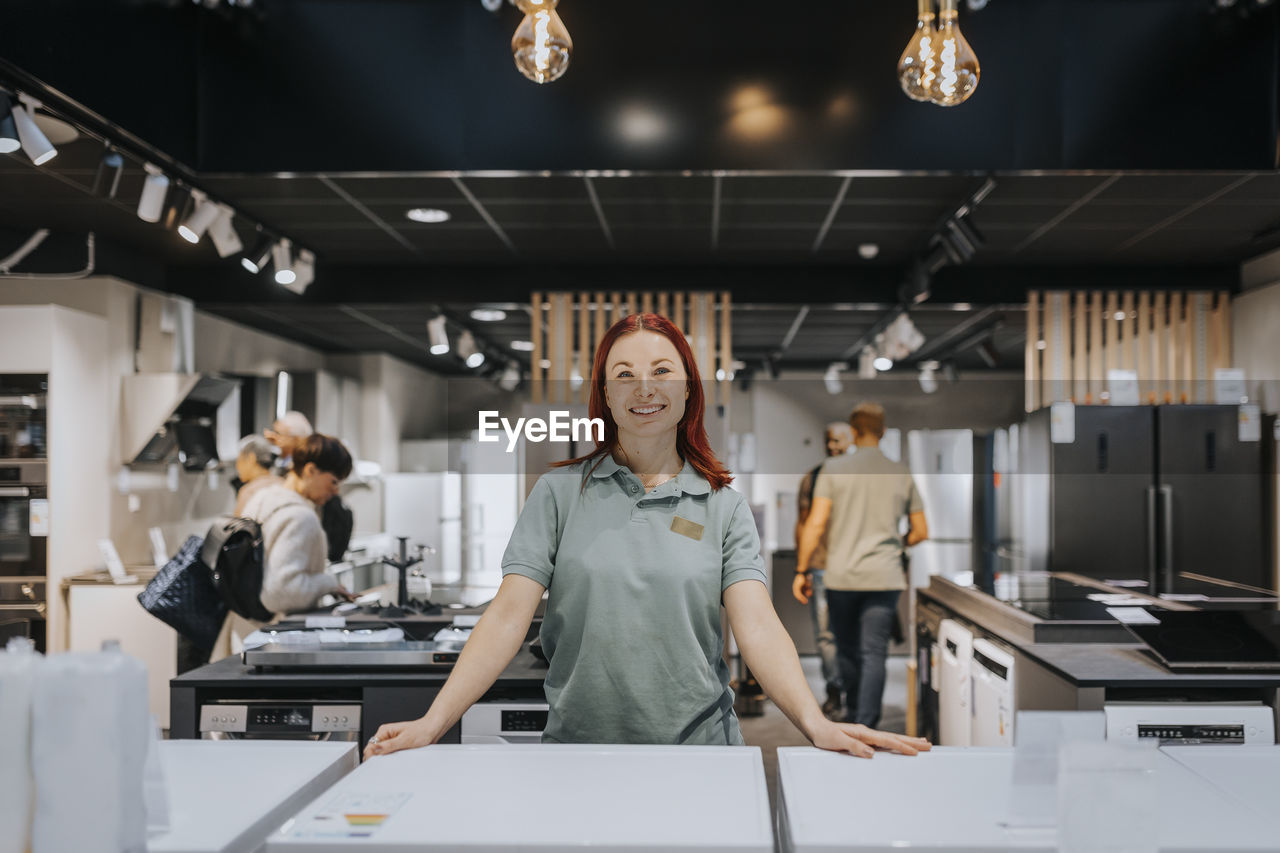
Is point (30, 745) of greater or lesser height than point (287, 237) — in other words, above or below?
below

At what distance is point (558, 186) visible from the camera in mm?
4035

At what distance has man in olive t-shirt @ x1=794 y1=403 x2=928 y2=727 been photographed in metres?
4.38

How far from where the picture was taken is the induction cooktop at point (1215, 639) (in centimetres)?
258

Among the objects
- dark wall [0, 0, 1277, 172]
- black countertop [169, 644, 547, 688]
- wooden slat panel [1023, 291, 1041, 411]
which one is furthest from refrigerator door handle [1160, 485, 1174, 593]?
black countertop [169, 644, 547, 688]

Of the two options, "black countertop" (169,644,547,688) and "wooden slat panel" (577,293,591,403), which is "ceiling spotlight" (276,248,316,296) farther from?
"black countertop" (169,644,547,688)

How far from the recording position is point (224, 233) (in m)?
4.07

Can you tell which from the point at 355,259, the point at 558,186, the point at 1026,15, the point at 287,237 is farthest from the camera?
the point at 355,259

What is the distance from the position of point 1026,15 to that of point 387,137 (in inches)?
97.5

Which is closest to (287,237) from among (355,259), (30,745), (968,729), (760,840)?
(355,259)

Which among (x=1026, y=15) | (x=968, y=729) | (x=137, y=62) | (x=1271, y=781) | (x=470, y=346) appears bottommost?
(x=968, y=729)

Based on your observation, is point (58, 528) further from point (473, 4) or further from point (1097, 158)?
point (1097, 158)

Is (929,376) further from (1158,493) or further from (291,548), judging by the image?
(291,548)

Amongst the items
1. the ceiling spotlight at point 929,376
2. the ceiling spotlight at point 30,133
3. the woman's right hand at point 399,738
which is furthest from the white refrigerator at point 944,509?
the woman's right hand at point 399,738

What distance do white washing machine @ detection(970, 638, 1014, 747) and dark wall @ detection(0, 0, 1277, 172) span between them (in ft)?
6.00
